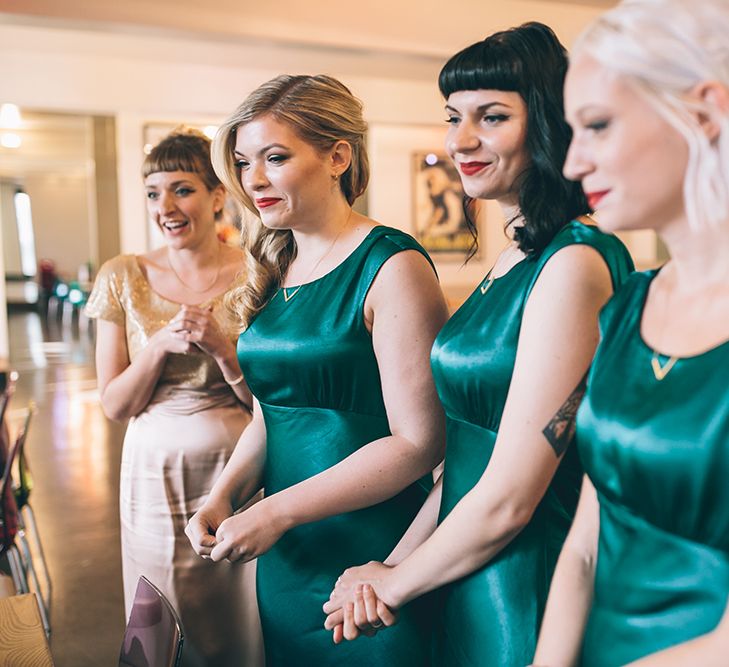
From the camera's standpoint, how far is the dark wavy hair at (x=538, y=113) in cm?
124

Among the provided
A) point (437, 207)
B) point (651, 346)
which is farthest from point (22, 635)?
point (437, 207)

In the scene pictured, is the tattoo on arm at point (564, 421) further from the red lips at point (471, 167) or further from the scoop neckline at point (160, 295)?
the scoop neckline at point (160, 295)

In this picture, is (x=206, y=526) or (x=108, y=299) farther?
(x=108, y=299)

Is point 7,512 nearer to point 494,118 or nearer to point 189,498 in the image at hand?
point 189,498

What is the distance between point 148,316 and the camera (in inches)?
96.3

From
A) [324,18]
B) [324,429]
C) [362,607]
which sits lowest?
[362,607]

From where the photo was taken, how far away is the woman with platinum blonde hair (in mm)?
815

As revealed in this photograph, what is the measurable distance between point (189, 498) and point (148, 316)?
0.55 m

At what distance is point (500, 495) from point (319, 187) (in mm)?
772

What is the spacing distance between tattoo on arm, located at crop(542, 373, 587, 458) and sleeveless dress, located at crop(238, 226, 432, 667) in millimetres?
516

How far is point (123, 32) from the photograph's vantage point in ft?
18.1

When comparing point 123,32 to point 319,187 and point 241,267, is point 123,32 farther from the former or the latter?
point 319,187

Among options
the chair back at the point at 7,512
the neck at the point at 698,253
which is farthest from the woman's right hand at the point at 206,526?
the chair back at the point at 7,512

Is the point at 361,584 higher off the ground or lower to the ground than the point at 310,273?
lower
